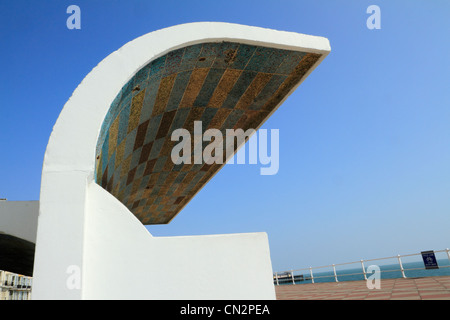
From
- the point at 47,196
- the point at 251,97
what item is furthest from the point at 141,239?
the point at 251,97

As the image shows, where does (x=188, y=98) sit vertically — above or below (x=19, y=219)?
above

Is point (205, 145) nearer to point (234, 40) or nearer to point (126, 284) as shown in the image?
point (234, 40)

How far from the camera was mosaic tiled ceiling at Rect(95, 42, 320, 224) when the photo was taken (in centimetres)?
421

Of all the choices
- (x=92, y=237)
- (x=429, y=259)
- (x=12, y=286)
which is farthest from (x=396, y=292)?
(x=12, y=286)

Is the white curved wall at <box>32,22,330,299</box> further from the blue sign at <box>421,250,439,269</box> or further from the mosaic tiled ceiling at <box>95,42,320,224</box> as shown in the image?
the blue sign at <box>421,250,439,269</box>

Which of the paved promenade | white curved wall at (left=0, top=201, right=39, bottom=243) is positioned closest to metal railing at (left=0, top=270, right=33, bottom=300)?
the paved promenade

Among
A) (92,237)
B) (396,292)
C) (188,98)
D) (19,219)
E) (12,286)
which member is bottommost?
(396,292)

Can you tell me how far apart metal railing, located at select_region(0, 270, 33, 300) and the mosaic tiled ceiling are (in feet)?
93.0

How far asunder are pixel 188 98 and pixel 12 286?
115 ft

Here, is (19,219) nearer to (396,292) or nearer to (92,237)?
(92,237)

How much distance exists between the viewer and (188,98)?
5512 mm

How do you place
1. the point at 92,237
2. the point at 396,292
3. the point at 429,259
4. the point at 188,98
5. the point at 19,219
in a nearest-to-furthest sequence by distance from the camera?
the point at 92,237 < the point at 19,219 < the point at 188,98 < the point at 396,292 < the point at 429,259

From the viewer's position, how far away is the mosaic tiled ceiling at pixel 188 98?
4.21m

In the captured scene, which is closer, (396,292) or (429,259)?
(396,292)
